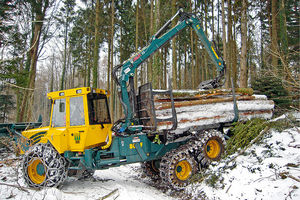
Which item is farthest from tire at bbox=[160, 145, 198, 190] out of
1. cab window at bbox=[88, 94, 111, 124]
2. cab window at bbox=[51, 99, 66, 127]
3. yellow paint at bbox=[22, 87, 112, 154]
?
cab window at bbox=[51, 99, 66, 127]

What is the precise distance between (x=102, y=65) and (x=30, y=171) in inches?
1480

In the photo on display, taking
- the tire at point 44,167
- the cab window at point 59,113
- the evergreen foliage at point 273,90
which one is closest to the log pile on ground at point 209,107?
the cab window at point 59,113

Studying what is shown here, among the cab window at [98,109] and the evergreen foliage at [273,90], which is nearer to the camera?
the cab window at [98,109]

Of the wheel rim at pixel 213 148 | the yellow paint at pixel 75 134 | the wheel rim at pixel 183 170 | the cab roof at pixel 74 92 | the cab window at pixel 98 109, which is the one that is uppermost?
the cab roof at pixel 74 92

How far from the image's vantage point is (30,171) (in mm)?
5660

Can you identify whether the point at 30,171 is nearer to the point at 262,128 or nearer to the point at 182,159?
the point at 182,159

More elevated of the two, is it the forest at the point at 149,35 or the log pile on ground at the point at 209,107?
the forest at the point at 149,35

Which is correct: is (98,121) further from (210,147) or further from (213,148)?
(213,148)

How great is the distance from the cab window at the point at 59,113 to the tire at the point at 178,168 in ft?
9.39

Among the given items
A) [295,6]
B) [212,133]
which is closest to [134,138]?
[212,133]

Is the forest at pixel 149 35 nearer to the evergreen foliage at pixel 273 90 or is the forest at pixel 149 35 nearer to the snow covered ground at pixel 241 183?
the evergreen foliage at pixel 273 90

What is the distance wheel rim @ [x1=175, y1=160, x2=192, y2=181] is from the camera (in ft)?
18.3

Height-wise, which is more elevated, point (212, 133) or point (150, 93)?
point (150, 93)

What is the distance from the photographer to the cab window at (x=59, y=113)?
18.8 ft
